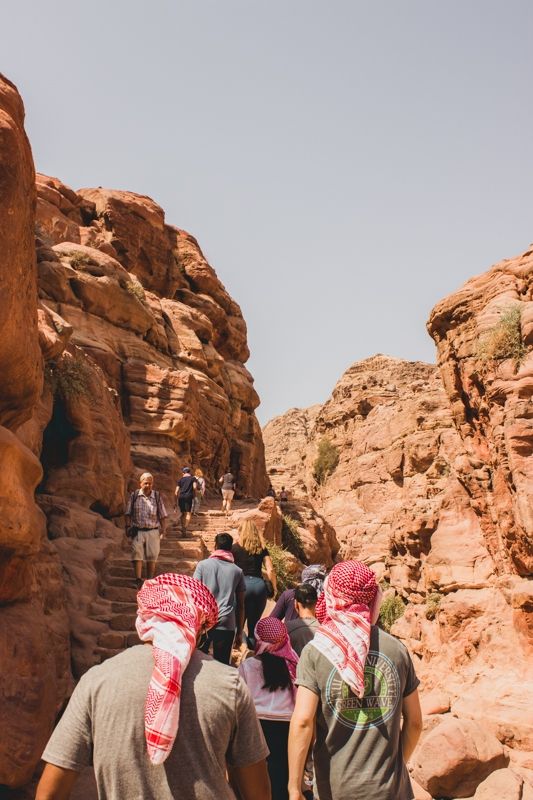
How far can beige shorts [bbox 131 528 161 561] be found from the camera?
997cm

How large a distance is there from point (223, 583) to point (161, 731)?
4.08 meters

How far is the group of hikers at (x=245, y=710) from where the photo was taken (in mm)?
2318

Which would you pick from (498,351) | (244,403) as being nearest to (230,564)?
(498,351)

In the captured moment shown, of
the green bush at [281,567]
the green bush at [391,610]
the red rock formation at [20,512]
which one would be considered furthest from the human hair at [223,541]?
the green bush at [391,610]

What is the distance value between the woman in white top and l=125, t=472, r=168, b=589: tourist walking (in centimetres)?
577

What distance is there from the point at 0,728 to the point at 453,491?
36.4ft

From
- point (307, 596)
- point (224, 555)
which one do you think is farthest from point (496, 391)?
point (307, 596)

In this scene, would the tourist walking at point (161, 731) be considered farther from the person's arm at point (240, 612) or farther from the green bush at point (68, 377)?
the green bush at point (68, 377)

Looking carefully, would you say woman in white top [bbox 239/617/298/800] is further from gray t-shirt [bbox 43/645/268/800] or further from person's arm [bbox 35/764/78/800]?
person's arm [bbox 35/764/78/800]

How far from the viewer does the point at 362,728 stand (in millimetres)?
3084

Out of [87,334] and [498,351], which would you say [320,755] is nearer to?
[498,351]

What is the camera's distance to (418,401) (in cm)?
3772

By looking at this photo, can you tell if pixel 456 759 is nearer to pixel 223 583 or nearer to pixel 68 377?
pixel 223 583

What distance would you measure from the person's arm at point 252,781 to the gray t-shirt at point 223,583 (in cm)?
367
